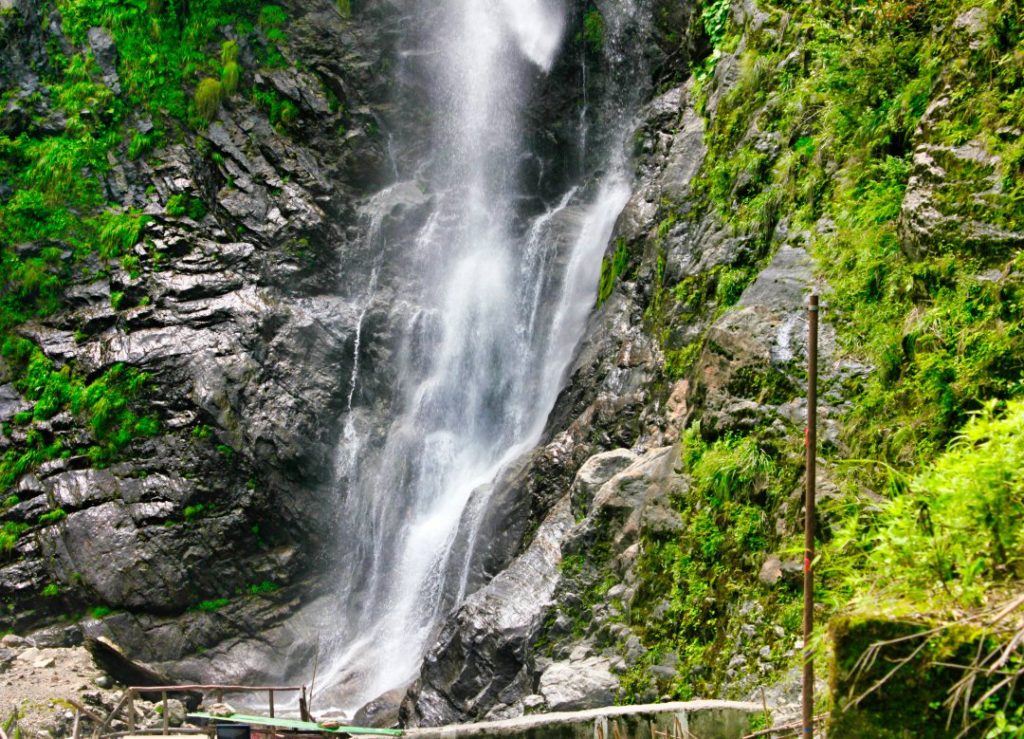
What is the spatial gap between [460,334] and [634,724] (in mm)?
13100

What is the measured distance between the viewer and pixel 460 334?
19281mm

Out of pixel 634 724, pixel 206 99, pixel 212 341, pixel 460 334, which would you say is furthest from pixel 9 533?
pixel 634 724

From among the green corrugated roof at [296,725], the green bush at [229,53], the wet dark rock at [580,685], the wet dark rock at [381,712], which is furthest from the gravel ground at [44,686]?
the green bush at [229,53]

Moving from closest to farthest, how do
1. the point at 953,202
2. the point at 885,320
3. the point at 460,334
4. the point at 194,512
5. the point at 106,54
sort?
the point at 953,202 → the point at 885,320 → the point at 194,512 → the point at 460,334 → the point at 106,54

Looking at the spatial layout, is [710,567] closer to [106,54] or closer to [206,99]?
[206,99]

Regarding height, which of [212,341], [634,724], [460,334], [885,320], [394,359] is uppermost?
[885,320]

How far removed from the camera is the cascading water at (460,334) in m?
16.2

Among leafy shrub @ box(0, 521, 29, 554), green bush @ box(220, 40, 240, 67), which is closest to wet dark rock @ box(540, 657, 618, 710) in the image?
leafy shrub @ box(0, 521, 29, 554)

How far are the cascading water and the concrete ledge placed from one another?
22.7 ft

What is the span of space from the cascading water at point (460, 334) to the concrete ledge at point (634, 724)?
22.7ft

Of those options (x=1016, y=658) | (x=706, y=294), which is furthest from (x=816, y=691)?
(x=706, y=294)

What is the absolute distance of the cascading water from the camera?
639 inches

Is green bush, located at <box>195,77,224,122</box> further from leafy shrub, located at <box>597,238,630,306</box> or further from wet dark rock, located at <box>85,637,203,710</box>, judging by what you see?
wet dark rock, located at <box>85,637,203,710</box>

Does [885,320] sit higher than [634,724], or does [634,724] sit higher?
[885,320]
